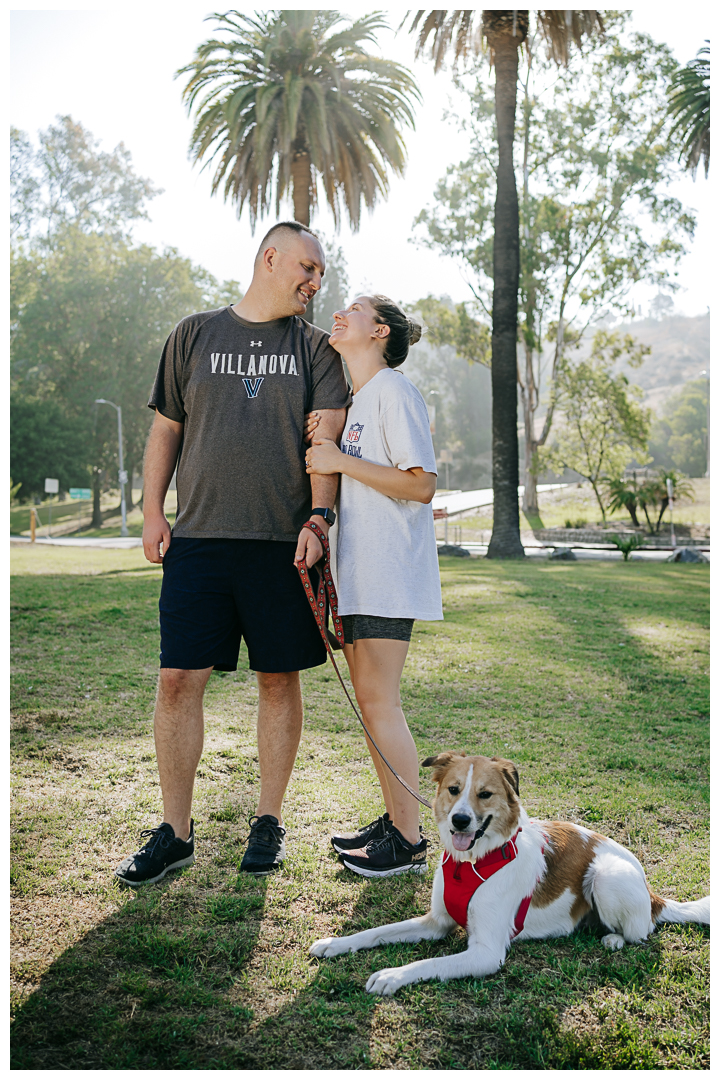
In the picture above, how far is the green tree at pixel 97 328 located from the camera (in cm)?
5262

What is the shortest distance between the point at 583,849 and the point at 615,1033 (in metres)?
0.66

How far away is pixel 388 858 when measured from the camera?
3.03 meters

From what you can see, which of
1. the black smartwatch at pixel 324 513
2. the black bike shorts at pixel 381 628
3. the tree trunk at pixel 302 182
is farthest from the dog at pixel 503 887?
the tree trunk at pixel 302 182

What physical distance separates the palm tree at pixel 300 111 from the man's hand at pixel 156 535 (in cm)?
1570

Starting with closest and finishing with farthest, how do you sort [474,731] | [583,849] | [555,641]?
[583,849], [474,731], [555,641]

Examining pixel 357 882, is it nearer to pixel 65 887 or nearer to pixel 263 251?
pixel 65 887

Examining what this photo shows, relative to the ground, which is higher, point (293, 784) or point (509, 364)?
point (509, 364)

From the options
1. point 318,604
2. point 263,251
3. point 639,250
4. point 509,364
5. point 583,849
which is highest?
point 639,250

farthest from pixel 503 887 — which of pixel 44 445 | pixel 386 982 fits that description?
pixel 44 445

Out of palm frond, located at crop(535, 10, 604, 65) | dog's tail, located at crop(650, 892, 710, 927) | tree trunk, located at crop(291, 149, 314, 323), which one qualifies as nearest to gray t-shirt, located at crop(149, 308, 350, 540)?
dog's tail, located at crop(650, 892, 710, 927)

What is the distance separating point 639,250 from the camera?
111 ft

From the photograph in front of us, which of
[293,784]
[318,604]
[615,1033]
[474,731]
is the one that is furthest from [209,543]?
[474,731]

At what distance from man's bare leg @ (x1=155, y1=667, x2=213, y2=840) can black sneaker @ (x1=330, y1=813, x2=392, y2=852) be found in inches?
24.8

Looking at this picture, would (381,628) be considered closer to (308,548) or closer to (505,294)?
(308,548)
